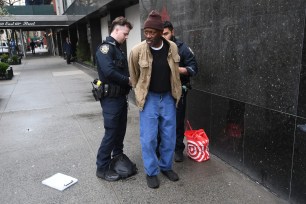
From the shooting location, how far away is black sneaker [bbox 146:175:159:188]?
3446 mm

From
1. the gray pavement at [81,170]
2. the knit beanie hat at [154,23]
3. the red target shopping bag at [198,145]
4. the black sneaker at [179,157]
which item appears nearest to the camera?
the knit beanie hat at [154,23]

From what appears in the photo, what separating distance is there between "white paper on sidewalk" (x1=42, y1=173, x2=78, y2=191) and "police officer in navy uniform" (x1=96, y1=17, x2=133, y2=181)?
350 mm

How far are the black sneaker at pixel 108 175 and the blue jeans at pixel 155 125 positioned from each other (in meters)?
0.43

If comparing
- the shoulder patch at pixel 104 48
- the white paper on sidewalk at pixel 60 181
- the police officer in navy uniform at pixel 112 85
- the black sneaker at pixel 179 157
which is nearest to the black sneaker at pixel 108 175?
the police officer in navy uniform at pixel 112 85

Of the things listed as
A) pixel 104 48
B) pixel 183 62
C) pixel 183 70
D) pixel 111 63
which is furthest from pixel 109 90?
pixel 183 62

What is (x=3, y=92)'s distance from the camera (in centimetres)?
1027

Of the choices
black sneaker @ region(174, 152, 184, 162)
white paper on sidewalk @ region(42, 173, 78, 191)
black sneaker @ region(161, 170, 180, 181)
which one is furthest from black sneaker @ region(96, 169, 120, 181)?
black sneaker @ region(174, 152, 184, 162)

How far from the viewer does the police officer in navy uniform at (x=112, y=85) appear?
131 inches

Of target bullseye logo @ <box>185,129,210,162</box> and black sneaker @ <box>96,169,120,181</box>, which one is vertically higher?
target bullseye logo @ <box>185,129,210,162</box>

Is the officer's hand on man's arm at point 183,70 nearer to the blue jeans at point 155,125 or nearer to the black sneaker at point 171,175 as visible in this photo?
the blue jeans at point 155,125

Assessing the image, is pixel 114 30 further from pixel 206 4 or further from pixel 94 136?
pixel 94 136

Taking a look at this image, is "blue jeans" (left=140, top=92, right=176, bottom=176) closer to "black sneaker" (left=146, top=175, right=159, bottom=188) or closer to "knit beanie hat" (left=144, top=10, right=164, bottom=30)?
"black sneaker" (left=146, top=175, right=159, bottom=188)

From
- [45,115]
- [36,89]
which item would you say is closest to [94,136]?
[45,115]

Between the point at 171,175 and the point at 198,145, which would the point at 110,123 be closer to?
the point at 171,175
